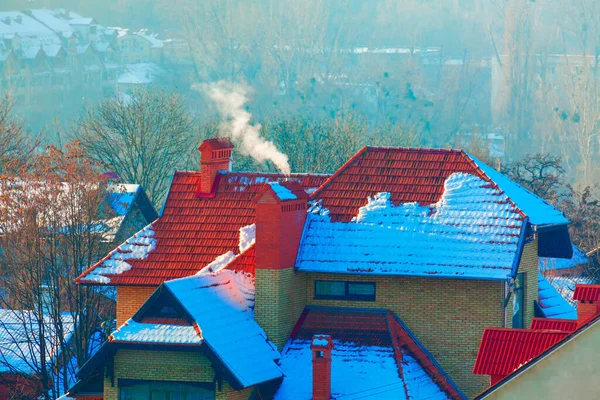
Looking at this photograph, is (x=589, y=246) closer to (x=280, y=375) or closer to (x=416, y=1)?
(x=280, y=375)

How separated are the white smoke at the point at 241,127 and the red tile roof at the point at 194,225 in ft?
4.86

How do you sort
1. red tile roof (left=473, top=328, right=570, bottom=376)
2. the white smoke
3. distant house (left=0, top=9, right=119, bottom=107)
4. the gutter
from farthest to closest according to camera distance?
distant house (left=0, top=9, right=119, bottom=107) → the white smoke → the gutter → red tile roof (left=473, top=328, right=570, bottom=376)

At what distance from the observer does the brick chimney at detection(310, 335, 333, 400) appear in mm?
24000

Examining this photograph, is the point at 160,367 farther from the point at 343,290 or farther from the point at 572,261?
the point at 572,261

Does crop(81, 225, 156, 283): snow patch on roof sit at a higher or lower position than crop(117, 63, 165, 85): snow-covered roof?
lower

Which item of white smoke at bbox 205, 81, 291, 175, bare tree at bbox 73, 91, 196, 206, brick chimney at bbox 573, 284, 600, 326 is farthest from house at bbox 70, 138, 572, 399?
bare tree at bbox 73, 91, 196, 206

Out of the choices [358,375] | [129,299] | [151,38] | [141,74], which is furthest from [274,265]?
[151,38]

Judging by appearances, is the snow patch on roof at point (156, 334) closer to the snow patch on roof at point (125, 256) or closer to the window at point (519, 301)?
the snow patch on roof at point (125, 256)

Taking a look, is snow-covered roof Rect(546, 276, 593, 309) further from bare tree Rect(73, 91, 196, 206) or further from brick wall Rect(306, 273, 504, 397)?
bare tree Rect(73, 91, 196, 206)

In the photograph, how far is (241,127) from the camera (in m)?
54.6

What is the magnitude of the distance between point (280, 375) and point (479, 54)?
114463 mm

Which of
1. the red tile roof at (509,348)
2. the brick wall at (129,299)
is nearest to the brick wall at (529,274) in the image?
the red tile roof at (509,348)

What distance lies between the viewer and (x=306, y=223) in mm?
27594

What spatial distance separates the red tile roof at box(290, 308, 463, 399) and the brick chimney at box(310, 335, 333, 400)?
1.82 meters
